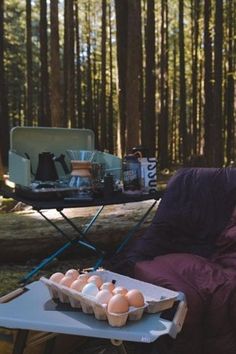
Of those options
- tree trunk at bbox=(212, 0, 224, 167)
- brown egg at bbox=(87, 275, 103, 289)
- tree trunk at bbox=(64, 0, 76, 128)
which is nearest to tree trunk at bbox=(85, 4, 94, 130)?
tree trunk at bbox=(64, 0, 76, 128)

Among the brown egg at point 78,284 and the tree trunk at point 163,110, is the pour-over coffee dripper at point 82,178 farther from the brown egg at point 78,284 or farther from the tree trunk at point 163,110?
the tree trunk at point 163,110

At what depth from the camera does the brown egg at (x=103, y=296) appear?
7.24 feet

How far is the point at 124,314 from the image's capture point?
6.95 ft

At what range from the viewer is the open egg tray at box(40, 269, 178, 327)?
7.04 feet

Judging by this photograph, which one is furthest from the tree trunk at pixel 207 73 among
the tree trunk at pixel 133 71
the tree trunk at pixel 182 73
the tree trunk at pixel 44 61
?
the tree trunk at pixel 133 71

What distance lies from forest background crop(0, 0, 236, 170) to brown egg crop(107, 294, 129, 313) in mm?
6725

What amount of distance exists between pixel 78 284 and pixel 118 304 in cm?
31

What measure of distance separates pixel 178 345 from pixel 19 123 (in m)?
36.7

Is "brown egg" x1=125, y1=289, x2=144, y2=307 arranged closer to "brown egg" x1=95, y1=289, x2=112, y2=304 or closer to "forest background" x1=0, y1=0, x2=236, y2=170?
"brown egg" x1=95, y1=289, x2=112, y2=304

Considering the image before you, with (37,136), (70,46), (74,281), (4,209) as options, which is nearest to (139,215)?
(37,136)

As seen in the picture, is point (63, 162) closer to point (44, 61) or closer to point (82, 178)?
point (82, 178)

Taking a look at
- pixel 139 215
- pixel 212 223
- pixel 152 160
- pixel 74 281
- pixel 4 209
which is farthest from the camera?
pixel 4 209

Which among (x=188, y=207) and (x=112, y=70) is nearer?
(x=188, y=207)

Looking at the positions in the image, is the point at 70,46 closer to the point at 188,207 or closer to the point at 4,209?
the point at 4,209
